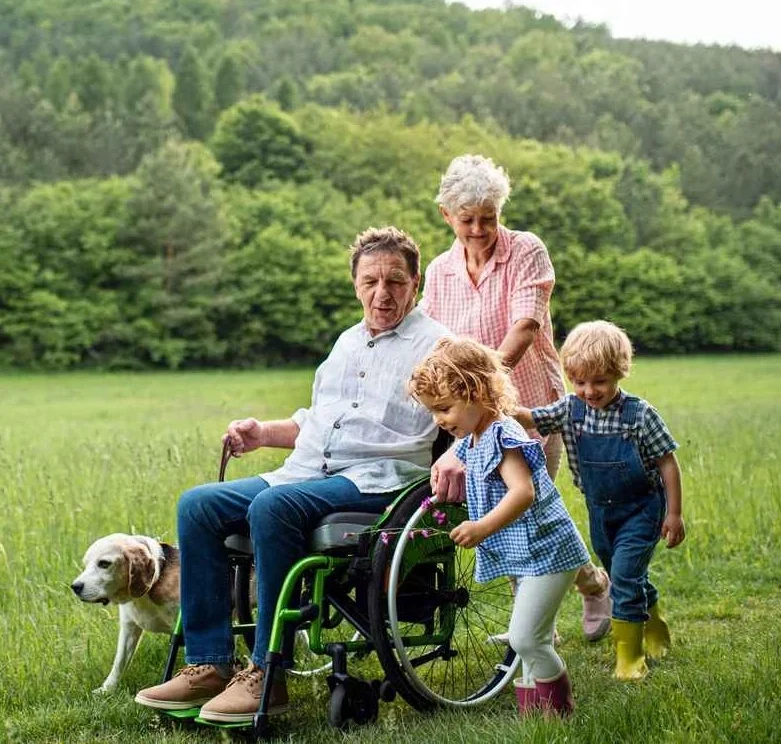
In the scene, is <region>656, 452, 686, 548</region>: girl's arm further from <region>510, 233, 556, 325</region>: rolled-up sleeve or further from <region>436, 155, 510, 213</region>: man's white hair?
<region>436, 155, 510, 213</region>: man's white hair

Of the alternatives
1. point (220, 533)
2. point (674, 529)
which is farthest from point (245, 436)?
point (674, 529)

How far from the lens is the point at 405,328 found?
3.56m

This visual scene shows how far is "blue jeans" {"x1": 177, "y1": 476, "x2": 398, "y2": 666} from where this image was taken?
3236 mm

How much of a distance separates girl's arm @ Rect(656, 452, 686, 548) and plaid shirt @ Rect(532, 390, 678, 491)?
0.02 metres

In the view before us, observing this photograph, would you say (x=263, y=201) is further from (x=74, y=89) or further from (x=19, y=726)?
(x=19, y=726)

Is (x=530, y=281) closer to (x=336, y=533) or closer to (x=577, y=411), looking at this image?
(x=577, y=411)

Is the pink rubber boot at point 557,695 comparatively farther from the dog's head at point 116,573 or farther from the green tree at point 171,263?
the green tree at point 171,263

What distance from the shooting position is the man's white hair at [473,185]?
392 cm

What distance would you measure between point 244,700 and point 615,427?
1.29m

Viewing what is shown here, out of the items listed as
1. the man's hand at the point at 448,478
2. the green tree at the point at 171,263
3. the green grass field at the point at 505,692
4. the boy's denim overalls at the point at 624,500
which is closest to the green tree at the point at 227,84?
the green tree at the point at 171,263

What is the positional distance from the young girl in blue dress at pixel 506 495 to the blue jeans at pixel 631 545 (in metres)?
0.60

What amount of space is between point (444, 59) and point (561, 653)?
48081mm

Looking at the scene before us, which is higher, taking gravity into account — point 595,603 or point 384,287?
point 384,287

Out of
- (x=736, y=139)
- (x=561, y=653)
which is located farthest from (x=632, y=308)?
(x=561, y=653)
